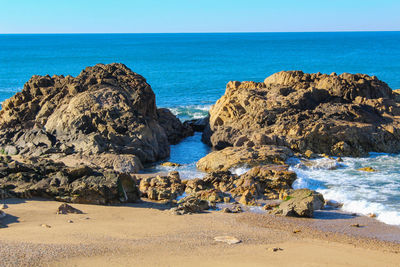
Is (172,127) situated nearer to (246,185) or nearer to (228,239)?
(246,185)

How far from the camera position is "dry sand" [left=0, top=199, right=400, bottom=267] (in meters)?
9.97

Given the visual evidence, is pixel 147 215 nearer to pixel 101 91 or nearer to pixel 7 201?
pixel 7 201

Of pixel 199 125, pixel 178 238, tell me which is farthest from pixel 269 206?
pixel 199 125

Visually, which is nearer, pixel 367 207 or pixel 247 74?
pixel 367 207

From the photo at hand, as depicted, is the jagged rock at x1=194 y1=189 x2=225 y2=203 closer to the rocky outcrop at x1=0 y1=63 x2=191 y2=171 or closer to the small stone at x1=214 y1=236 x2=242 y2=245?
the small stone at x1=214 y1=236 x2=242 y2=245

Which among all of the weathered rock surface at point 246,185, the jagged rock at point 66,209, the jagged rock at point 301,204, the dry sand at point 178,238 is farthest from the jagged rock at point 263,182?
the jagged rock at point 66,209

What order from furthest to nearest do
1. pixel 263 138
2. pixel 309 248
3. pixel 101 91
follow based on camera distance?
→ pixel 101 91, pixel 263 138, pixel 309 248

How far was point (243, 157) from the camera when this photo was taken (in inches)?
716

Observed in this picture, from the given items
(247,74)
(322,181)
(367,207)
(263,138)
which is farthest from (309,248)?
(247,74)

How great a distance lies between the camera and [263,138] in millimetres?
20266

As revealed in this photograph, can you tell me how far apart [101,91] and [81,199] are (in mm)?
9610

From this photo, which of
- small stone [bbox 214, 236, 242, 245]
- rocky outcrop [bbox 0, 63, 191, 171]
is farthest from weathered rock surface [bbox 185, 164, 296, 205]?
rocky outcrop [bbox 0, 63, 191, 171]

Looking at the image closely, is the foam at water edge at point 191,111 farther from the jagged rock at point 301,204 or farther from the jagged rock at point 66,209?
the jagged rock at point 66,209

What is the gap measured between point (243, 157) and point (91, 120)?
6.57 m
